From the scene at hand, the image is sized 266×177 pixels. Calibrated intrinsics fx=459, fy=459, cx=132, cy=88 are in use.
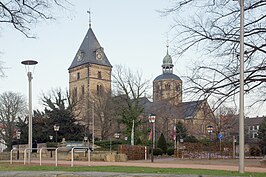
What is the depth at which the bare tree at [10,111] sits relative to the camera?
76931 millimetres

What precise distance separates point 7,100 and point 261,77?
66009mm

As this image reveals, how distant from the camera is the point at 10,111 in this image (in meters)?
80.9

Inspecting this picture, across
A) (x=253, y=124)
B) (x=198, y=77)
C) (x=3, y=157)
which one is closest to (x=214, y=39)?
(x=198, y=77)

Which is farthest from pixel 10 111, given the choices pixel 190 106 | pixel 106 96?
pixel 190 106

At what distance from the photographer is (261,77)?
2306cm

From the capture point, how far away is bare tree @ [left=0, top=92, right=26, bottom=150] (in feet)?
252

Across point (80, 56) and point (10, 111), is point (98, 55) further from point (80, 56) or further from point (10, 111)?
point (10, 111)

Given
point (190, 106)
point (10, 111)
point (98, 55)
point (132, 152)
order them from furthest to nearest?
point (98, 55)
point (10, 111)
point (132, 152)
point (190, 106)

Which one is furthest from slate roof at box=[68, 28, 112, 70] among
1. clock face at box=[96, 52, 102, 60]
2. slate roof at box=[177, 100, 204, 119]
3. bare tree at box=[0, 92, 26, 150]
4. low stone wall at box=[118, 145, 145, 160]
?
slate roof at box=[177, 100, 204, 119]

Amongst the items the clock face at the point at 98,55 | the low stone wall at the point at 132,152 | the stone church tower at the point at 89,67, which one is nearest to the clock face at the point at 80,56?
the stone church tower at the point at 89,67

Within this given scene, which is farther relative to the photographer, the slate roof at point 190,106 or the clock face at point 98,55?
the clock face at point 98,55

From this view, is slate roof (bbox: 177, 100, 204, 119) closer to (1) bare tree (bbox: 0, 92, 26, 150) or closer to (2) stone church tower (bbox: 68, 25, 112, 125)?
(1) bare tree (bbox: 0, 92, 26, 150)

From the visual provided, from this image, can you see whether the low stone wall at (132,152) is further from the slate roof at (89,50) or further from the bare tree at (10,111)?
the slate roof at (89,50)

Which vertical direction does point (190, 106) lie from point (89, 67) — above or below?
below
